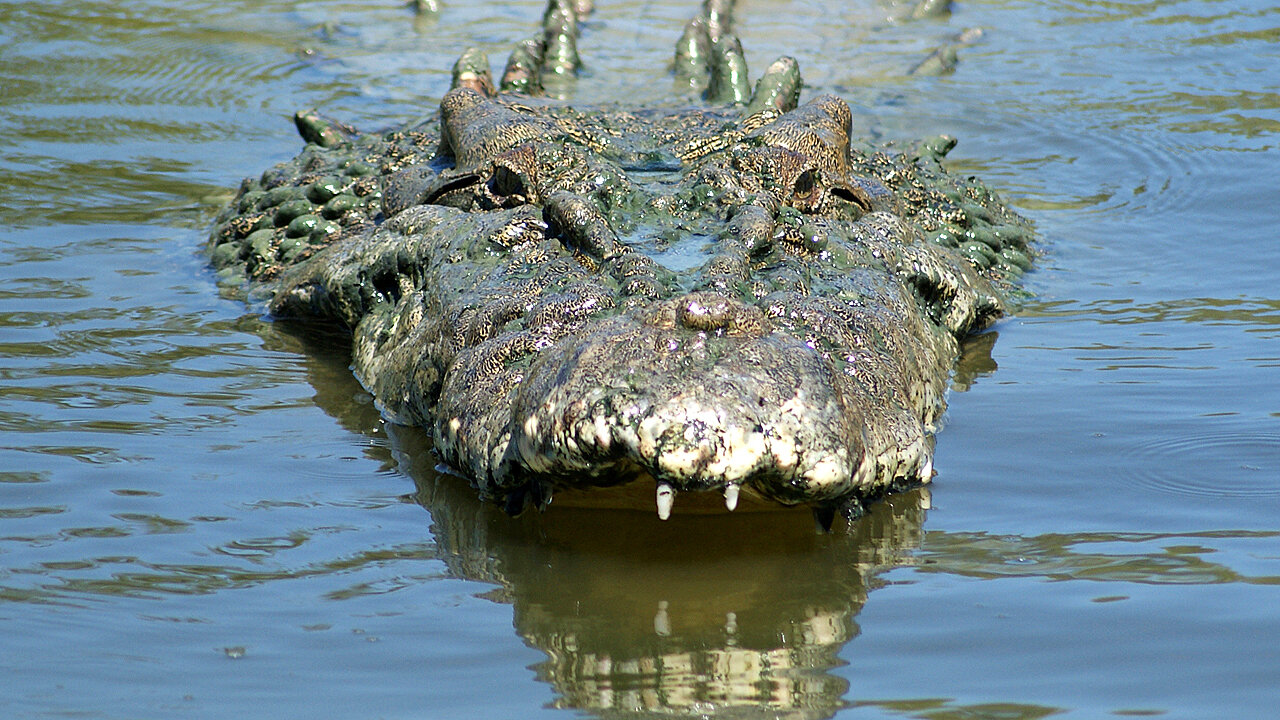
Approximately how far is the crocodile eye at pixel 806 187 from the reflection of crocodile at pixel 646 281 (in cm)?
1

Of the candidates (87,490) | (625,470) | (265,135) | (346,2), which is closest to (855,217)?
(625,470)

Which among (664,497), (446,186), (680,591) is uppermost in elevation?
(446,186)

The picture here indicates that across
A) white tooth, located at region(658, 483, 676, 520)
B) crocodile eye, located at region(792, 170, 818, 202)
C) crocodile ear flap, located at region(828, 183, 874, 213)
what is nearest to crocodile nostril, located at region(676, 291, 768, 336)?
white tooth, located at region(658, 483, 676, 520)

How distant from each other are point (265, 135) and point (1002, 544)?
609cm

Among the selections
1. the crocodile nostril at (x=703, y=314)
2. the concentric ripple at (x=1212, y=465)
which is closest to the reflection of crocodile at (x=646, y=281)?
the crocodile nostril at (x=703, y=314)

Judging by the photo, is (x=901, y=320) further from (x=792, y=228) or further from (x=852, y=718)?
(x=852, y=718)

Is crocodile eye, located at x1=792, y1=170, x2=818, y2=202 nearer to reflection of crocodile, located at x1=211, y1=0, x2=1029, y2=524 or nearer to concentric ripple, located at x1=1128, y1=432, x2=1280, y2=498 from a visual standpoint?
reflection of crocodile, located at x1=211, y1=0, x2=1029, y2=524

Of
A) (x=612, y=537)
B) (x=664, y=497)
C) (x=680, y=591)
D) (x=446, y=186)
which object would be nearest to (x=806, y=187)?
(x=446, y=186)

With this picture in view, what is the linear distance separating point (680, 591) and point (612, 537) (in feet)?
1.02

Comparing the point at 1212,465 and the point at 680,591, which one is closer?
the point at 680,591

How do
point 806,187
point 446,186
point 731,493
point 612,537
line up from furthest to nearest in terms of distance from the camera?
1. point 446,186
2. point 806,187
3. point 612,537
4. point 731,493

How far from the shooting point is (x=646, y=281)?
10.3 feet

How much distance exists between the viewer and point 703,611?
8.82 ft

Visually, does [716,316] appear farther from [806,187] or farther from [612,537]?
[806,187]
